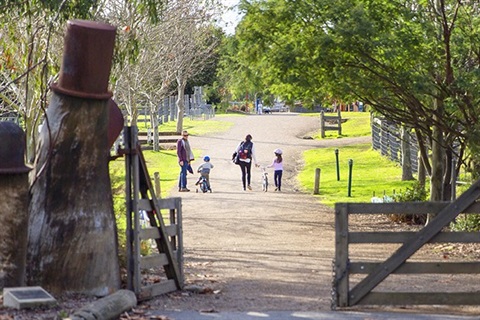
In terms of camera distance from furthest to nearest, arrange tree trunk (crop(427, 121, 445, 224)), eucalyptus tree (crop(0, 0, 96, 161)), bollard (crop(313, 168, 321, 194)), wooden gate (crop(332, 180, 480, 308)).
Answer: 1. bollard (crop(313, 168, 321, 194))
2. tree trunk (crop(427, 121, 445, 224))
3. eucalyptus tree (crop(0, 0, 96, 161))
4. wooden gate (crop(332, 180, 480, 308))

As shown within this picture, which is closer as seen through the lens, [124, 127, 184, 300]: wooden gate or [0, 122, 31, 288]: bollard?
[0, 122, 31, 288]: bollard

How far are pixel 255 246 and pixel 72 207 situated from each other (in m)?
8.24

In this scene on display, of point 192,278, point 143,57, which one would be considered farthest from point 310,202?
point 192,278

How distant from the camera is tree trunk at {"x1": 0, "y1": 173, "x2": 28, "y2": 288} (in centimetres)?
987

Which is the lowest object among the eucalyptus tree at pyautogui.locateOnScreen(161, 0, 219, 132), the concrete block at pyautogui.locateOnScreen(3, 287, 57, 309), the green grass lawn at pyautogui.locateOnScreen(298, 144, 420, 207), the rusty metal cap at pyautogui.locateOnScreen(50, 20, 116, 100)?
the green grass lawn at pyautogui.locateOnScreen(298, 144, 420, 207)

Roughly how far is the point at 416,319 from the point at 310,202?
19161 millimetres

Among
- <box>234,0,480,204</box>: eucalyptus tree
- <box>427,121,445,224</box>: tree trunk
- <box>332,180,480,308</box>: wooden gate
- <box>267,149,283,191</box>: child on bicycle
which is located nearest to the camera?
<box>332,180,480,308</box>: wooden gate

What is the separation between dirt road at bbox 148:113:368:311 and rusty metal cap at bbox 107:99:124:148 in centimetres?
178

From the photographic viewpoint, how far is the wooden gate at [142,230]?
10.9m

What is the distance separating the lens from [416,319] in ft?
31.9

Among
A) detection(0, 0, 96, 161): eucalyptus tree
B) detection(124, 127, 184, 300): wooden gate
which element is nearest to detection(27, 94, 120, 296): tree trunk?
detection(124, 127, 184, 300): wooden gate

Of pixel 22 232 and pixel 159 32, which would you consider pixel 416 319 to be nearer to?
pixel 22 232

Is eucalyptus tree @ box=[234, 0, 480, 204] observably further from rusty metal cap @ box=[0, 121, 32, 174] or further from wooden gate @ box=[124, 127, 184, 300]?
rusty metal cap @ box=[0, 121, 32, 174]

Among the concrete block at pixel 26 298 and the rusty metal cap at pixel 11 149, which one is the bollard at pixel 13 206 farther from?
the concrete block at pixel 26 298
